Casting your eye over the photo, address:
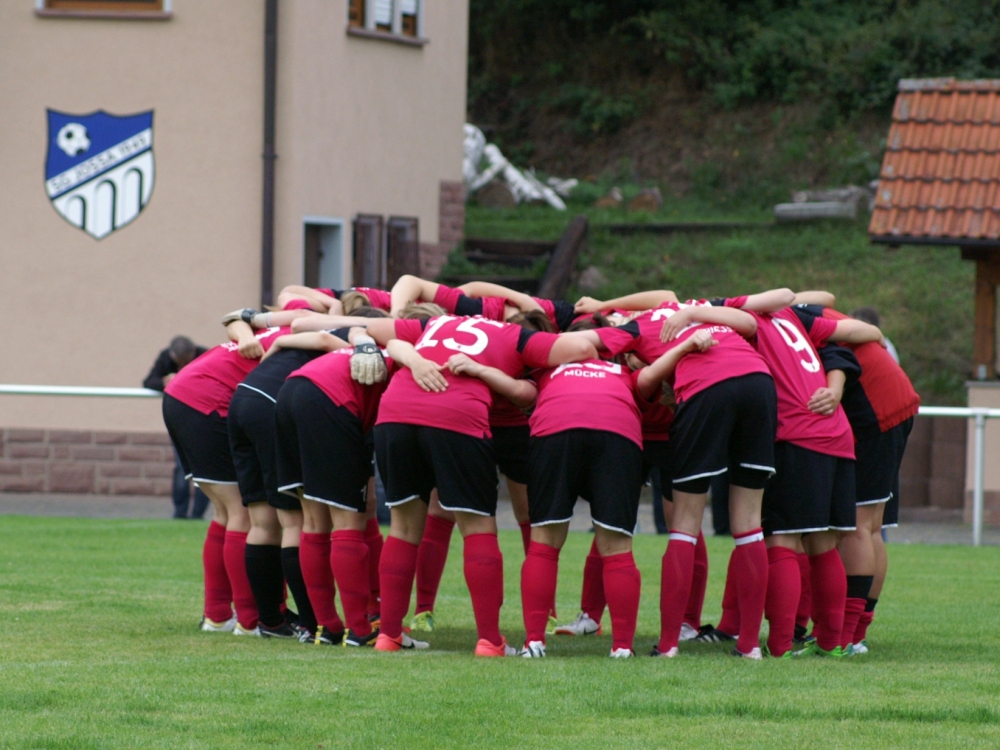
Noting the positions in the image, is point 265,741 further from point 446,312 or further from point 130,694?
point 446,312

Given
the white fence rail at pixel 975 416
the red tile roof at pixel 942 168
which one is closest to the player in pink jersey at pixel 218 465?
the white fence rail at pixel 975 416

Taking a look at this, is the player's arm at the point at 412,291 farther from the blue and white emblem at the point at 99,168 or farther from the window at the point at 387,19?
the window at the point at 387,19

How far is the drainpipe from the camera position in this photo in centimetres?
1683

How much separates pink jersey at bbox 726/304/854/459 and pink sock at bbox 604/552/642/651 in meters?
0.95

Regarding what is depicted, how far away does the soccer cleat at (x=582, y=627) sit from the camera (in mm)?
8062

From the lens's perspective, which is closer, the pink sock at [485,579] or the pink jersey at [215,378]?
the pink sock at [485,579]

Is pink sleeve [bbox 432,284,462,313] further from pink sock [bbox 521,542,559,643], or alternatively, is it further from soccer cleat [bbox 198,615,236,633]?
soccer cleat [bbox 198,615,236,633]

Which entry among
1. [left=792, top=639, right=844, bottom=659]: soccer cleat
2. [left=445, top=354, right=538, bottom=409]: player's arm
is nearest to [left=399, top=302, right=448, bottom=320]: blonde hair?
[left=445, top=354, right=538, bottom=409]: player's arm

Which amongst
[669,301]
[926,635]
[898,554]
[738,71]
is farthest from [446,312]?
[738,71]

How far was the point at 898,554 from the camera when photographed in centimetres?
1244

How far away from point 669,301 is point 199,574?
13.6 ft

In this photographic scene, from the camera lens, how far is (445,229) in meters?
19.9

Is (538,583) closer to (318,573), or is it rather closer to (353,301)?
(318,573)

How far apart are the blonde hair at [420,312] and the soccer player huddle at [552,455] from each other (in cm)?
2
